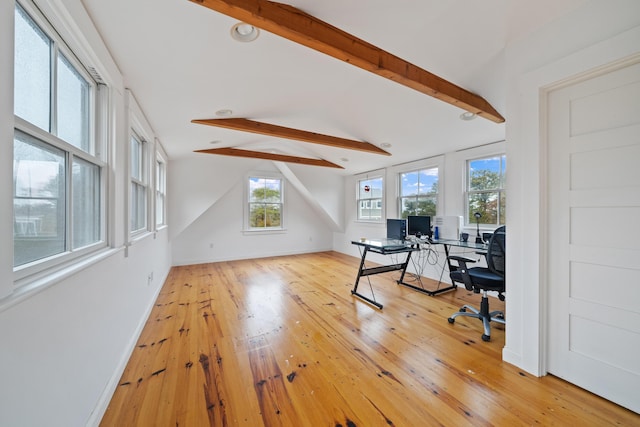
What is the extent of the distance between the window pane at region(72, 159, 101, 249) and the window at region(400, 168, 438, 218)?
14.8ft

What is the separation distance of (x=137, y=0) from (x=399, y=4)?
146 centimetres

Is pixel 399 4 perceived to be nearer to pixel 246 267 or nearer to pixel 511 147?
pixel 511 147

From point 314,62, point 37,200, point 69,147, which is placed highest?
point 314,62

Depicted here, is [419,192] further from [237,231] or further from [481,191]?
[237,231]

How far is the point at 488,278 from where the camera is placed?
2.43 m

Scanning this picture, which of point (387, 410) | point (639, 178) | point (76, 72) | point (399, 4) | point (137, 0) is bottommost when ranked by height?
point (387, 410)

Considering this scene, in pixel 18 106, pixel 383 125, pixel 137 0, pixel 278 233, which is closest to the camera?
pixel 18 106

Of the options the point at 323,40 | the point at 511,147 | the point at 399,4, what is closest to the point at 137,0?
the point at 323,40

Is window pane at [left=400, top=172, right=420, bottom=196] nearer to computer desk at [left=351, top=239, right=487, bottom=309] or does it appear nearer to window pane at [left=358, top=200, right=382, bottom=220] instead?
window pane at [left=358, top=200, right=382, bottom=220]

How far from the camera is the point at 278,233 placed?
256 inches

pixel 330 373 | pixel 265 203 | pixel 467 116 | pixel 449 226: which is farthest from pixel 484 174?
pixel 265 203

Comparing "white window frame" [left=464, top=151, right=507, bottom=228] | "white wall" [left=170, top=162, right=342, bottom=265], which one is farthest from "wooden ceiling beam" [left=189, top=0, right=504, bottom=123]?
"white wall" [left=170, top=162, right=342, bottom=265]

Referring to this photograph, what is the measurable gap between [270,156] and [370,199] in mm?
2595

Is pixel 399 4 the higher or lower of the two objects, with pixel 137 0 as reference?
higher
